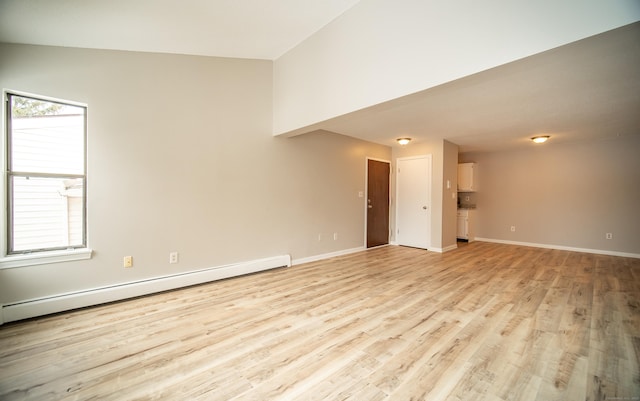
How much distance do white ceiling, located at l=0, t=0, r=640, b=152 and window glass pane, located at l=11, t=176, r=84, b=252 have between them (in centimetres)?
130

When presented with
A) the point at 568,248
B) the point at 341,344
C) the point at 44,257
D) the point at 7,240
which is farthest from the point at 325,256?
the point at 568,248

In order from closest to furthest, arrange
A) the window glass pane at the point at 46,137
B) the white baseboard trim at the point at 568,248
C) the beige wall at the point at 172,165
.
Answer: the window glass pane at the point at 46,137, the beige wall at the point at 172,165, the white baseboard trim at the point at 568,248

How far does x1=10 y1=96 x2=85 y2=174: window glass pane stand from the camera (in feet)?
8.09

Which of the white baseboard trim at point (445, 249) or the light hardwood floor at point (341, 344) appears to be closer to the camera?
the light hardwood floor at point (341, 344)

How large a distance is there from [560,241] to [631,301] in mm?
3526

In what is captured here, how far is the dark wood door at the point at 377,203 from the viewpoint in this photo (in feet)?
18.8

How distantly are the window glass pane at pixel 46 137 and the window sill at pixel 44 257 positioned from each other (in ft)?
2.65

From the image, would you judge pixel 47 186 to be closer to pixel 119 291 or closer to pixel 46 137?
pixel 46 137

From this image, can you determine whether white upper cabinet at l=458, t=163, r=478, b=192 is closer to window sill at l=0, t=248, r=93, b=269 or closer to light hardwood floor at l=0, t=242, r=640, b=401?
light hardwood floor at l=0, t=242, r=640, b=401

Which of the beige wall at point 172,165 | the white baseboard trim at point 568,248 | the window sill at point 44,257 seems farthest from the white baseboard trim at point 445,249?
the window sill at point 44,257

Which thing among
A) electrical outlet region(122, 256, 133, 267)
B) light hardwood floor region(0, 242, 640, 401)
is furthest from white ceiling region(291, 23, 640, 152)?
electrical outlet region(122, 256, 133, 267)

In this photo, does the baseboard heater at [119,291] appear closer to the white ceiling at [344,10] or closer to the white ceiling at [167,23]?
the white ceiling at [344,10]

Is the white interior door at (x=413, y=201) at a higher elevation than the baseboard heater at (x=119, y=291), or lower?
higher

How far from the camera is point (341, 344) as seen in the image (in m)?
2.06
